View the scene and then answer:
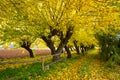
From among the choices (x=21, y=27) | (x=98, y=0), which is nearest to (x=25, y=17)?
(x=21, y=27)

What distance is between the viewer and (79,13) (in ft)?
53.9

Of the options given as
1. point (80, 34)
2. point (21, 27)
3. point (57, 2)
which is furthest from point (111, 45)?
point (21, 27)

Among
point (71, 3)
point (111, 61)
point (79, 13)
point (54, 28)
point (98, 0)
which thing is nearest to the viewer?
point (98, 0)

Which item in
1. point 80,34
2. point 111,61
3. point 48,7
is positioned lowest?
point 111,61

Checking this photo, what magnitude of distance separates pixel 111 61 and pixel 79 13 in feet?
21.3

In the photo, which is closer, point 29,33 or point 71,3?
point 71,3

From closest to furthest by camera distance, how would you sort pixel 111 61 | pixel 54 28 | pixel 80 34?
pixel 54 28, pixel 111 61, pixel 80 34

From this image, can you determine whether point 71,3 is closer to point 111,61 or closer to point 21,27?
point 21,27

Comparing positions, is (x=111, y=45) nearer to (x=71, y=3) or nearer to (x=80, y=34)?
(x=80, y=34)

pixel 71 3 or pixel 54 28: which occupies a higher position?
pixel 71 3

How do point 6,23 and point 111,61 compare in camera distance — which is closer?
point 6,23

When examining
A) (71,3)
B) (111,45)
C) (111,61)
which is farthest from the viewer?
(111,45)

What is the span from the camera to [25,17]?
50.3ft

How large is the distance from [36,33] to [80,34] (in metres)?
12.7
